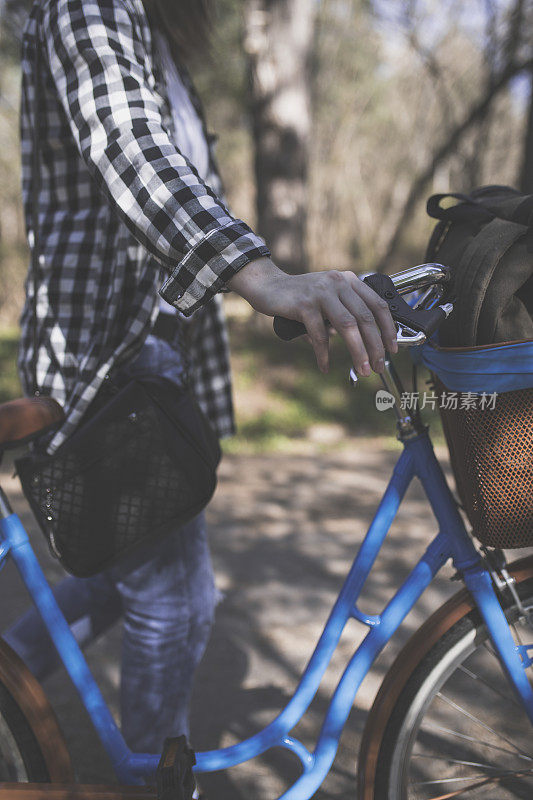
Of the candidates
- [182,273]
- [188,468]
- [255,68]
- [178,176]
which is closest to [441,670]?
[188,468]

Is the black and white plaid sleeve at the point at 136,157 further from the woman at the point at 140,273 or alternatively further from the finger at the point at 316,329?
the finger at the point at 316,329

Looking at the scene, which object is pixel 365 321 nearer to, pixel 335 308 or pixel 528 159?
pixel 335 308

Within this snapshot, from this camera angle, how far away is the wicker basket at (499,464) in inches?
43.3

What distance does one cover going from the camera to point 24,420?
123 centimetres

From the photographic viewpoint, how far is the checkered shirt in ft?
3.36

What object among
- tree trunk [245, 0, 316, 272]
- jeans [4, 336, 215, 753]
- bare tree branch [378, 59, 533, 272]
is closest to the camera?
jeans [4, 336, 215, 753]

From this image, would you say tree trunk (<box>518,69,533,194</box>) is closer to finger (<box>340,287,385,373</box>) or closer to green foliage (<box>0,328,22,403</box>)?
finger (<box>340,287,385,373</box>)

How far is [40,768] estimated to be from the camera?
4.34ft

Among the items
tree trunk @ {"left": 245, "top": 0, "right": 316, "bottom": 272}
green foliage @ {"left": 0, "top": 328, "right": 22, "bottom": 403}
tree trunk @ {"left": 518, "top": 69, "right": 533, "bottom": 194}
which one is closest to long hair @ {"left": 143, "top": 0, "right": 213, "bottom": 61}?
tree trunk @ {"left": 518, "top": 69, "right": 533, "bottom": 194}

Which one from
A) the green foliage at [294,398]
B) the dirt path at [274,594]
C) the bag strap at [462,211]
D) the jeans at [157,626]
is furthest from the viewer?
the green foliage at [294,398]

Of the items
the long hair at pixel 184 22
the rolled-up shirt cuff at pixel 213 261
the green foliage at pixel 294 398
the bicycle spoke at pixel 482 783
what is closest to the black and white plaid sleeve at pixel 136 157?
the rolled-up shirt cuff at pixel 213 261

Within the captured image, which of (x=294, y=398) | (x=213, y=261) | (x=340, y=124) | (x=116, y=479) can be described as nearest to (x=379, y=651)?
(x=116, y=479)

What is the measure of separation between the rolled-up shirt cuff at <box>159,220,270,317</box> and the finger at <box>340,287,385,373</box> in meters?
0.15

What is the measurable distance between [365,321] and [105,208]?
2.15ft
